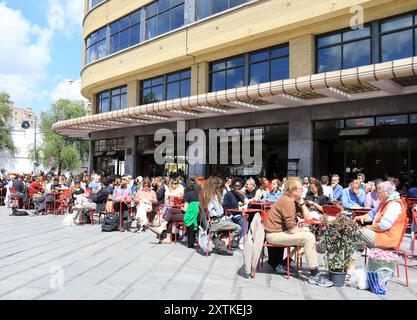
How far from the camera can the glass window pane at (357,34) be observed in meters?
14.6

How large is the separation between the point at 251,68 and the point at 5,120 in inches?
1401

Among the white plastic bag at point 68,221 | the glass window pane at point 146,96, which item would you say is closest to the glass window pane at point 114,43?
the glass window pane at point 146,96

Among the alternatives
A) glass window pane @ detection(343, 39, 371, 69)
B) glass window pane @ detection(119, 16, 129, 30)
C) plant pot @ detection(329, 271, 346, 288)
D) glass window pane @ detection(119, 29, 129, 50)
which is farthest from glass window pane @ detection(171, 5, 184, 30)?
plant pot @ detection(329, 271, 346, 288)

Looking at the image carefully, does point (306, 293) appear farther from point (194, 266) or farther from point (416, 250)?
point (416, 250)

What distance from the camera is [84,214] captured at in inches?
536

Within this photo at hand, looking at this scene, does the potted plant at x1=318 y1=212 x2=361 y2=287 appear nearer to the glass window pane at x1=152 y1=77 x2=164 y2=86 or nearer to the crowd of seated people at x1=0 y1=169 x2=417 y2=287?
the crowd of seated people at x1=0 y1=169 x2=417 y2=287

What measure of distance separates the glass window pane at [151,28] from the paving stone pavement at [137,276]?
15763mm

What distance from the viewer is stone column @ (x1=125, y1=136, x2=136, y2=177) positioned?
967 inches

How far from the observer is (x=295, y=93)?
1452 cm

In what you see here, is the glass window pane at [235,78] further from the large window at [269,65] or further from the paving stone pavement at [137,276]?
the paving stone pavement at [137,276]

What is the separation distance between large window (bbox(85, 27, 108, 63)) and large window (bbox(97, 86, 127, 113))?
7.65 feet

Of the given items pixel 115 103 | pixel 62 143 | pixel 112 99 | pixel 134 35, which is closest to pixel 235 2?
pixel 134 35

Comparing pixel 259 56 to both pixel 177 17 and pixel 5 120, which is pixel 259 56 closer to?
pixel 177 17

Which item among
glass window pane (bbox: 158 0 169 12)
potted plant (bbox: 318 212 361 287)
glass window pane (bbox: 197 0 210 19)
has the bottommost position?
potted plant (bbox: 318 212 361 287)
